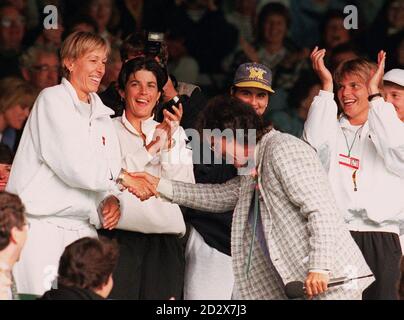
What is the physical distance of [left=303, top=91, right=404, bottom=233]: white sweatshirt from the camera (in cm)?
941

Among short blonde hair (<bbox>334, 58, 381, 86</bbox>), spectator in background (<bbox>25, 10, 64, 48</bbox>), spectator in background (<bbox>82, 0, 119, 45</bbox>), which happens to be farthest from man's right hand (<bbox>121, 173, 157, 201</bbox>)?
spectator in background (<bbox>82, 0, 119, 45</bbox>)

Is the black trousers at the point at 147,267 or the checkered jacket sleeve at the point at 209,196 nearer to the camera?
the checkered jacket sleeve at the point at 209,196

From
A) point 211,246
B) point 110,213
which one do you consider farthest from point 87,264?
point 211,246

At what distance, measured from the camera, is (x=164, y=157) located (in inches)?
371

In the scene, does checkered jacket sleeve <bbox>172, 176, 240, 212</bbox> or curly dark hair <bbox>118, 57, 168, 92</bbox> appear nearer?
Answer: checkered jacket sleeve <bbox>172, 176, 240, 212</bbox>

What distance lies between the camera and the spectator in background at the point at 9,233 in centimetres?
767

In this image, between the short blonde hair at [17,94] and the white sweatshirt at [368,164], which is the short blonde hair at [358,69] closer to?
the white sweatshirt at [368,164]

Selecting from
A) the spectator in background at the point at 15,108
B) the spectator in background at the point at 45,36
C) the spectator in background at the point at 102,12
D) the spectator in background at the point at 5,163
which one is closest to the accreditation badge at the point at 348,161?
the spectator in background at the point at 5,163

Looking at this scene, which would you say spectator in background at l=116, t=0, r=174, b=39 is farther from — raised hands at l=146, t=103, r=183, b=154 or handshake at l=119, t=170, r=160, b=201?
handshake at l=119, t=170, r=160, b=201

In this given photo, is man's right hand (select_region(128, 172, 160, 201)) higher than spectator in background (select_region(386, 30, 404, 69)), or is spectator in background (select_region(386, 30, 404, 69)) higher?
spectator in background (select_region(386, 30, 404, 69))

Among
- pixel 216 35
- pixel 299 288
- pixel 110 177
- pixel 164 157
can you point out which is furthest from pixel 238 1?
pixel 299 288

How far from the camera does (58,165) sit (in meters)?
8.67

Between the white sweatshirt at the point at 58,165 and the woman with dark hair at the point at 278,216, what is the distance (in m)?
0.79

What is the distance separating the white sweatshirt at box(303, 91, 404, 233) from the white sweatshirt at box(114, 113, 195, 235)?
728 millimetres
